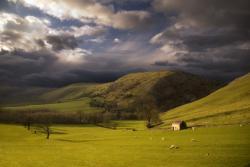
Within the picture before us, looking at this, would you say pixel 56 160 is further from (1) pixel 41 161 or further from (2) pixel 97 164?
(2) pixel 97 164

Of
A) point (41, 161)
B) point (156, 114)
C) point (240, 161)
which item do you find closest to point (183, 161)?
point (240, 161)

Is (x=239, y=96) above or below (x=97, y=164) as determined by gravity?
above

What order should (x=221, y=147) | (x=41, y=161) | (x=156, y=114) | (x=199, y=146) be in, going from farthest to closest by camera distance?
(x=156, y=114), (x=199, y=146), (x=221, y=147), (x=41, y=161)

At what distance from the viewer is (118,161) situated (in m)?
46.1

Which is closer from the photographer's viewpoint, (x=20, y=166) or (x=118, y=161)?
(x=20, y=166)

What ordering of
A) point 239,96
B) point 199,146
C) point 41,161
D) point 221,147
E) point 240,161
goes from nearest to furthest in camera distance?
1. point 240,161
2. point 41,161
3. point 221,147
4. point 199,146
5. point 239,96

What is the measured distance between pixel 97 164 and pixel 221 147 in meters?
23.6

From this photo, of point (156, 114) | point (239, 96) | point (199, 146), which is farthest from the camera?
point (239, 96)

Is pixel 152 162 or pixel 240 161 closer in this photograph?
pixel 240 161

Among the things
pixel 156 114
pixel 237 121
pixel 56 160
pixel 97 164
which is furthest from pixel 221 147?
pixel 156 114

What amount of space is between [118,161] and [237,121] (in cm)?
6747

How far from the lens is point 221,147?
183ft

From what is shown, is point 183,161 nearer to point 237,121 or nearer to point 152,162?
point 152,162

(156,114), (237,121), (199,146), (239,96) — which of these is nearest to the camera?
(199,146)
